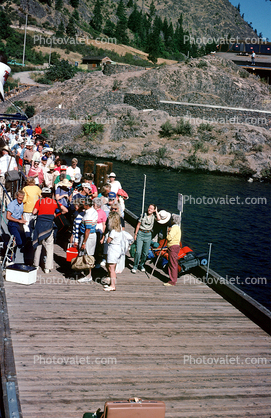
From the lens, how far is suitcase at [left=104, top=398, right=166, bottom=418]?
4980 millimetres

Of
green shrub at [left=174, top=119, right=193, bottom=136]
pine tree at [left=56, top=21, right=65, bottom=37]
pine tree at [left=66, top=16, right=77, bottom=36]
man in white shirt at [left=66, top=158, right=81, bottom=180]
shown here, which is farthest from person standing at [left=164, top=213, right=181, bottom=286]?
pine tree at [left=66, top=16, right=77, bottom=36]

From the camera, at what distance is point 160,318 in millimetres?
8883

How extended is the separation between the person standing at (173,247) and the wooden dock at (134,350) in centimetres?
31

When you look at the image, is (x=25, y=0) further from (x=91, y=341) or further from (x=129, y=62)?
(x=91, y=341)

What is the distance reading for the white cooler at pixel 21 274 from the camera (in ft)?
31.6

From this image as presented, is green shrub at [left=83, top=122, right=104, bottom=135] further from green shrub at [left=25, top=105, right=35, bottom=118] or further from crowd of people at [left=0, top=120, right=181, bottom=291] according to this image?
crowd of people at [left=0, top=120, right=181, bottom=291]

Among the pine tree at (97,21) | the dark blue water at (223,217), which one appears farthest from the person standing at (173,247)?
the pine tree at (97,21)

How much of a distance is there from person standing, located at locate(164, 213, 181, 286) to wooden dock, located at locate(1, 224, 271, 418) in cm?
31

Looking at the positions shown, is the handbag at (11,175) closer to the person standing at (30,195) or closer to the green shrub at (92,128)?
the person standing at (30,195)

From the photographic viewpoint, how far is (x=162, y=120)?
5775cm

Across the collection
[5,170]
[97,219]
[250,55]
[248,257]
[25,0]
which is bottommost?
[248,257]

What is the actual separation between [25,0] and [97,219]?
147m

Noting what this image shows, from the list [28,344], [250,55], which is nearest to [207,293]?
[28,344]

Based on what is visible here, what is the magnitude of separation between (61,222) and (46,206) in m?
2.36
